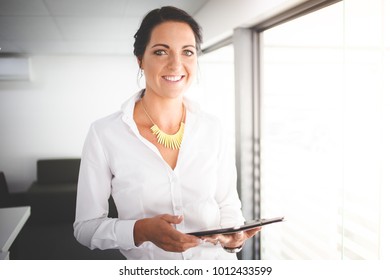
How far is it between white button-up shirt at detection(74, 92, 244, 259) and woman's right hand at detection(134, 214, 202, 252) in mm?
64

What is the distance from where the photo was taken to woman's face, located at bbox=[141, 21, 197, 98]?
3.59ft

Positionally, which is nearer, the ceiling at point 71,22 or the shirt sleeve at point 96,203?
the shirt sleeve at point 96,203

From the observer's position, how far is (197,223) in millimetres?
1174

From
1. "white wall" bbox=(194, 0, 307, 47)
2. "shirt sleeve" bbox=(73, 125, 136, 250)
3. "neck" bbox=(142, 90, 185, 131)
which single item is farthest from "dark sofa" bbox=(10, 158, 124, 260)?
"white wall" bbox=(194, 0, 307, 47)

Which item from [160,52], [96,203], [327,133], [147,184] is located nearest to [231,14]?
[327,133]

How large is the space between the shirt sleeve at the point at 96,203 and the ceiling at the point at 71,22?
0.47m

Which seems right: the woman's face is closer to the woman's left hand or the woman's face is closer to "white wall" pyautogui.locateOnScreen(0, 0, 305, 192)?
"white wall" pyautogui.locateOnScreen(0, 0, 305, 192)

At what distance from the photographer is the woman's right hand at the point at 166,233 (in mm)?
978

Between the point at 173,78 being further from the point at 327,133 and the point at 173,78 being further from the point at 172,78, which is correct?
the point at 327,133

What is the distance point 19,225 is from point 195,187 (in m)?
0.71

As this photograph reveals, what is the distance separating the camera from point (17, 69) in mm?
1362

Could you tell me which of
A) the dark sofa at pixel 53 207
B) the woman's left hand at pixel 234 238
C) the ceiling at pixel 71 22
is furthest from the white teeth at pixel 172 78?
the dark sofa at pixel 53 207

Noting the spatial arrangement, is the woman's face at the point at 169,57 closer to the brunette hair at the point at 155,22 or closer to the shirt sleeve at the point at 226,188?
the brunette hair at the point at 155,22

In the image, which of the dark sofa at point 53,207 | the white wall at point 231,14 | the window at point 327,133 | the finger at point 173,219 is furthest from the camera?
the white wall at point 231,14
